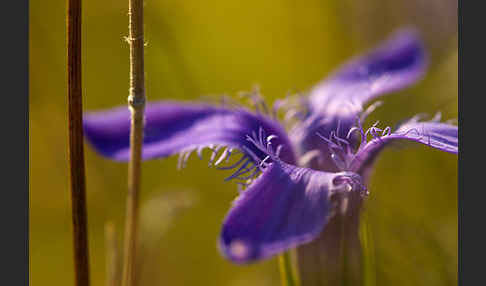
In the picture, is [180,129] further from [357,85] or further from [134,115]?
[357,85]

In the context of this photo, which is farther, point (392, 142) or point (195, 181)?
point (195, 181)

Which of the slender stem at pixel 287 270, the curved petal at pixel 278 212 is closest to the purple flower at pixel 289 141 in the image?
the curved petal at pixel 278 212

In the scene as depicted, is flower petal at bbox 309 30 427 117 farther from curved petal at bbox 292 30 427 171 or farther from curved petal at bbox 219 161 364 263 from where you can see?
curved petal at bbox 219 161 364 263

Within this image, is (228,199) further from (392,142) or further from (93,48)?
(392,142)

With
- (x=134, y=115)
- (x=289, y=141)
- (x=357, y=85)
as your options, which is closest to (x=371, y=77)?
(x=357, y=85)

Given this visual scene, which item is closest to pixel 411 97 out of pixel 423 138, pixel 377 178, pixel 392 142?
pixel 377 178
